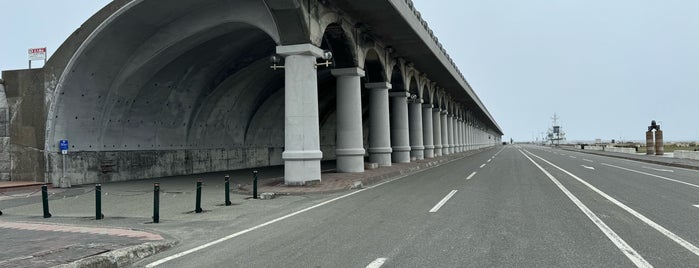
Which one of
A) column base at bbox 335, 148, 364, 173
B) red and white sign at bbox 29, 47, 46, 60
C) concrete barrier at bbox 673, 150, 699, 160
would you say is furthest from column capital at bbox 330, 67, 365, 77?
concrete barrier at bbox 673, 150, 699, 160

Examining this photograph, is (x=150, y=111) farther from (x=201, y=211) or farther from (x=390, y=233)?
(x=390, y=233)

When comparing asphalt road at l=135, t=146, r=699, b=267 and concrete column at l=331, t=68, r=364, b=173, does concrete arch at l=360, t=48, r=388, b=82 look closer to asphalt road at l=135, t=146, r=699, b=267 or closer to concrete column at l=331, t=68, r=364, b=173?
concrete column at l=331, t=68, r=364, b=173

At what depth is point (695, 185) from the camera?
46.6 feet

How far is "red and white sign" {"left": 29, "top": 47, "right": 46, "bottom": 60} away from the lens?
1852 centimetres

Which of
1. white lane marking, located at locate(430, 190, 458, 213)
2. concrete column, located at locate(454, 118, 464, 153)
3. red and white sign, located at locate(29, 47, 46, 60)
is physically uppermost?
red and white sign, located at locate(29, 47, 46, 60)

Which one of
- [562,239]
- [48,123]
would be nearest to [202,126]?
[48,123]

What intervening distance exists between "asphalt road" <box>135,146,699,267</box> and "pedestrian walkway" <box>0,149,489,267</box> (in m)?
0.76

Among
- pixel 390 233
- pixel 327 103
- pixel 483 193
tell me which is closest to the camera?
pixel 390 233

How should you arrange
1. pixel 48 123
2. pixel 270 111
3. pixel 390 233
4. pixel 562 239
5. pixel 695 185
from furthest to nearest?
pixel 270 111 < pixel 48 123 < pixel 695 185 < pixel 390 233 < pixel 562 239

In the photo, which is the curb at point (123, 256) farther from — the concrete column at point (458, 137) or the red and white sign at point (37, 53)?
the concrete column at point (458, 137)

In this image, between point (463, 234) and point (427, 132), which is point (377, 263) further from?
point (427, 132)

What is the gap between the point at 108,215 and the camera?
33.9ft

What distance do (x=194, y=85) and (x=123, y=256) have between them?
57.1 ft

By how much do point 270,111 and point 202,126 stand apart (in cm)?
676
